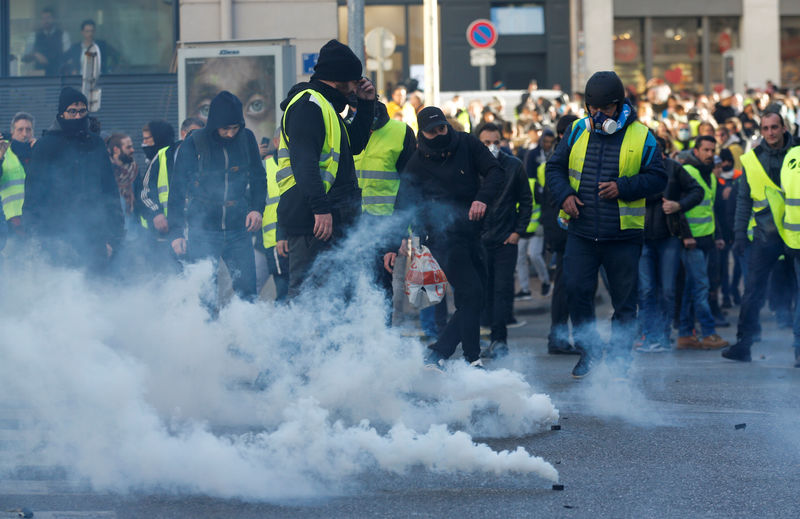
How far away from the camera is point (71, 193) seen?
8.24 m

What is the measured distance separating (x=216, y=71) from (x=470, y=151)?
17.9 feet

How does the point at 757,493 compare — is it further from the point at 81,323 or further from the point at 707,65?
the point at 707,65

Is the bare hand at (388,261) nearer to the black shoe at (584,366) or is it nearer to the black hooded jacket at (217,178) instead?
the black hooded jacket at (217,178)

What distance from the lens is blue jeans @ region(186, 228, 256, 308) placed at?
7449 millimetres

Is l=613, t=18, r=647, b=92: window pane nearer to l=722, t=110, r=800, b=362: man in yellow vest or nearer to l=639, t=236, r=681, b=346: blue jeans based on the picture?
l=639, t=236, r=681, b=346: blue jeans

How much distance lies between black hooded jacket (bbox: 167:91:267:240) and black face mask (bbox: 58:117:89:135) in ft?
3.65

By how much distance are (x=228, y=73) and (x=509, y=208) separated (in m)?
4.26

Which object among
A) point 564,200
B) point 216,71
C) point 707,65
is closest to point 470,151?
point 564,200

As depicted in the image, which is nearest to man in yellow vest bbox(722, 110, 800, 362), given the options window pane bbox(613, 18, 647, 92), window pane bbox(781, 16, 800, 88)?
window pane bbox(613, 18, 647, 92)

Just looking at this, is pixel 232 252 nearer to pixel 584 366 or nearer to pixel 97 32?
pixel 584 366

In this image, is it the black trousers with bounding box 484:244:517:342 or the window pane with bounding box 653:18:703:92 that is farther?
the window pane with bounding box 653:18:703:92

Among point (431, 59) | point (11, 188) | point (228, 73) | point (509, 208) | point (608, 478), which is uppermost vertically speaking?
point (431, 59)

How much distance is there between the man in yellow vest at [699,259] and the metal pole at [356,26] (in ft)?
11.3

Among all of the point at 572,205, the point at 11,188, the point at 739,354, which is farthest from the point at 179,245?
the point at 739,354
